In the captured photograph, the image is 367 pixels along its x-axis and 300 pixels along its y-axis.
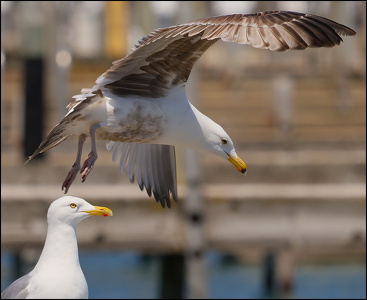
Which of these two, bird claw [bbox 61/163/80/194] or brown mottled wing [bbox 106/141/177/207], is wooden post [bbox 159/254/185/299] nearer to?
brown mottled wing [bbox 106/141/177/207]

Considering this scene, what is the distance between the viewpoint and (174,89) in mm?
5648

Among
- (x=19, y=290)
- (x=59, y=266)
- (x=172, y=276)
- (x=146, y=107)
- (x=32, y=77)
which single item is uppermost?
(x=32, y=77)

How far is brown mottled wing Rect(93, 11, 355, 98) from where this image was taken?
471cm

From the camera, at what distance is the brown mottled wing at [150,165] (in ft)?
20.4

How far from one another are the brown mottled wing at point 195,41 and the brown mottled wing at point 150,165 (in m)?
0.66

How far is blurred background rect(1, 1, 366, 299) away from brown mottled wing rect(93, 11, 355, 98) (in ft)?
7.61

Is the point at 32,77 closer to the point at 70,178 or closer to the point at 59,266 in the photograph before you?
the point at 70,178

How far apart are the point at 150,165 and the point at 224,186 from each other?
2.05 meters

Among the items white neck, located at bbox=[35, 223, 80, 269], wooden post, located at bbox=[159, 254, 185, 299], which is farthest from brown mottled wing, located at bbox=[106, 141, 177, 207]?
wooden post, located at bbox=[159, 254, 185, 299]

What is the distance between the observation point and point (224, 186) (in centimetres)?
820

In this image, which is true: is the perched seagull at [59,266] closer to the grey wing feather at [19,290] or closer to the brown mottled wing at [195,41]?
the grey wing feather at [19,290]

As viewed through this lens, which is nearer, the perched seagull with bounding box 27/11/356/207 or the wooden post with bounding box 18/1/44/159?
the perched seagull with bounding box 27/11/356/207

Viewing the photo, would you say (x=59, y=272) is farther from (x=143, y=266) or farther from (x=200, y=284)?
(x=143, y=266)

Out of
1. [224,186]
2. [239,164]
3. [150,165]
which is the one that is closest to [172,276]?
[224,186]
